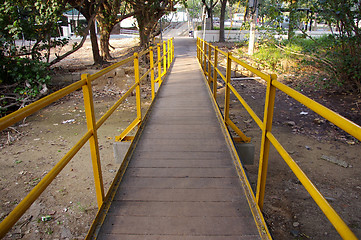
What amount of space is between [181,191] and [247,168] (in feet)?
9.44

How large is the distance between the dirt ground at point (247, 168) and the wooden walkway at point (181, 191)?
1.21m

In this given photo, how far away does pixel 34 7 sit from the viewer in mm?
9664

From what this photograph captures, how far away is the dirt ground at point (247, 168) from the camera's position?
3.72m

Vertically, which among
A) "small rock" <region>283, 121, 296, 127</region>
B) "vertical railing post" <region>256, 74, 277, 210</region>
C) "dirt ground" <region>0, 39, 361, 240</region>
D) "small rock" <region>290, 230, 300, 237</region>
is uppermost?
"vertical railing post" <region>256, 74, 277, 210</region>

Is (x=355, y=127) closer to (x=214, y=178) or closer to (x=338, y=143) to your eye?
(x=214, y=178)

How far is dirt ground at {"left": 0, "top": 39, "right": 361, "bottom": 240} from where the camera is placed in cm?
372

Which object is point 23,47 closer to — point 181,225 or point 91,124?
point 91,124

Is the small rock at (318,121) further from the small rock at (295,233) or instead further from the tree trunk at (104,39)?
the tree trunk at (104,39)

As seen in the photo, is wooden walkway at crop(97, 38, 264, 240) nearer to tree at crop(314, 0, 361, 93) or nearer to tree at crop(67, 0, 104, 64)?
tree at crop(314, 0, 361, 93)

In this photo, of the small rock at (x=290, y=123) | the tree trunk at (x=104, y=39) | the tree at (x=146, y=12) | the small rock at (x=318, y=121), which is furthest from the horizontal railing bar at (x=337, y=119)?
the tree trunk at (x=104, y=39)

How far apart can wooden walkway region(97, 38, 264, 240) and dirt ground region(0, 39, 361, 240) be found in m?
1.21

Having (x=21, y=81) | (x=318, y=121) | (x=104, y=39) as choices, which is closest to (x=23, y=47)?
(x=21, y=81)

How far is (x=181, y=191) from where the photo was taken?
2.66m

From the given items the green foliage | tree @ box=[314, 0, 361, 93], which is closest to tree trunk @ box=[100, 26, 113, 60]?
the green foliage
